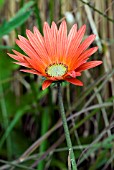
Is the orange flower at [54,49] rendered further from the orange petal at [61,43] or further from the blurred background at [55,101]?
the blurred background at [55,101]

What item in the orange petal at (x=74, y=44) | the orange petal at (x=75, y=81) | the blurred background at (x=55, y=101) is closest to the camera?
the orange petal at (x=75, y=81)

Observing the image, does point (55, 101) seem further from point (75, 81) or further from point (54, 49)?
point (75, 81)

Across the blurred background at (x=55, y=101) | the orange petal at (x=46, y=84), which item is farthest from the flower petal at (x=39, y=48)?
the blurred background at (x=55, y=101)

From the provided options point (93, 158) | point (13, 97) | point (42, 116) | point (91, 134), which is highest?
point (13, 97)

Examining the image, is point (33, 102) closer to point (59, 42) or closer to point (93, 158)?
point (93, 158)

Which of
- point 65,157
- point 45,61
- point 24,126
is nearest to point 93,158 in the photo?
point 65,157
